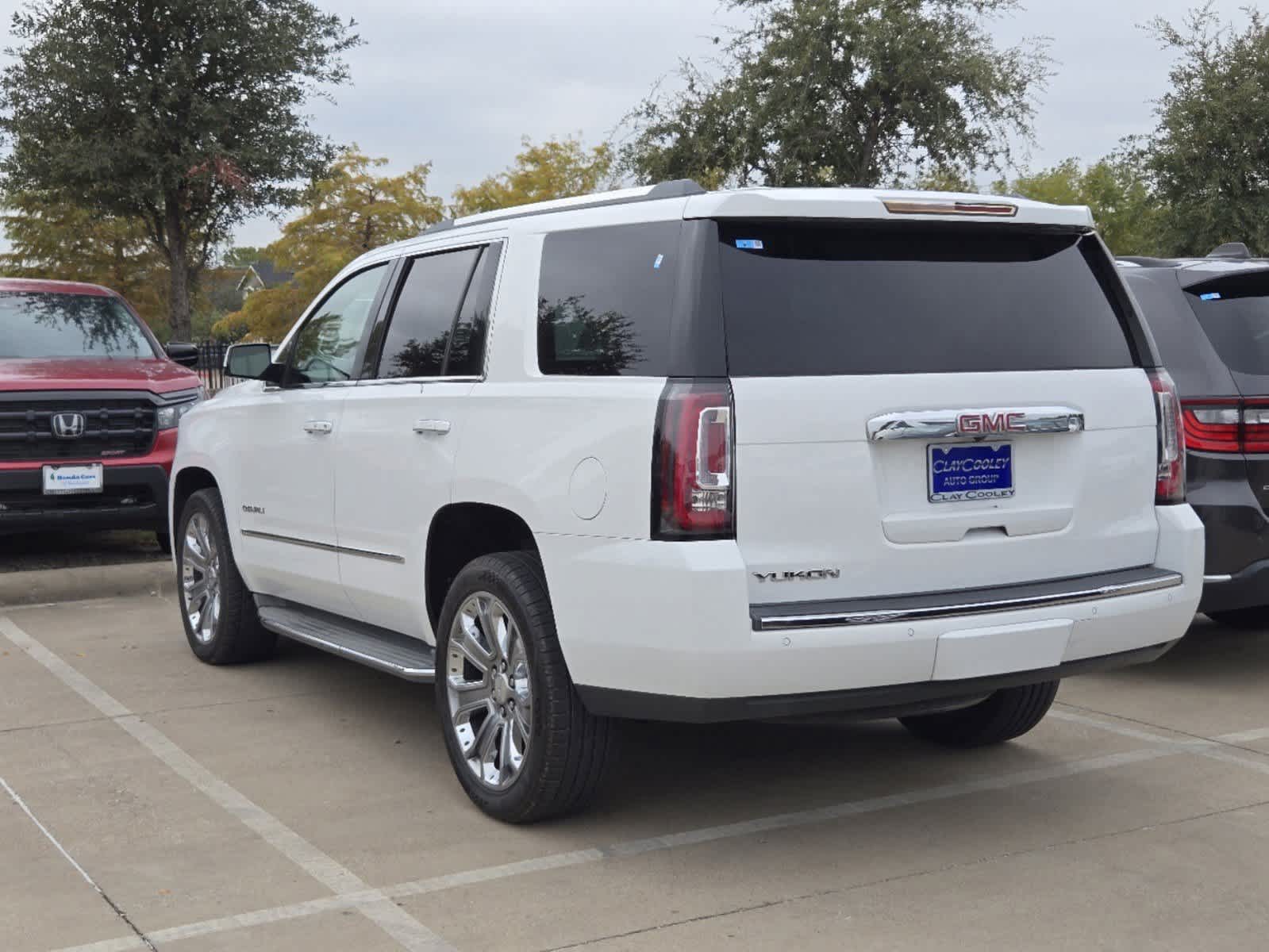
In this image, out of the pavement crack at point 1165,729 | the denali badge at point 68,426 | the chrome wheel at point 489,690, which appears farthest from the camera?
the denali badge at point 68,426

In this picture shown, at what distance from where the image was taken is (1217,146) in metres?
31.4

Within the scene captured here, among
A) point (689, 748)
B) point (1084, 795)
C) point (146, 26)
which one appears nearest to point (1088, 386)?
point (1084, 795)

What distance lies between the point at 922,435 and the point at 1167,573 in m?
1.07

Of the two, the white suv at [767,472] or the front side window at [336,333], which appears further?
the front side window at [336,333]

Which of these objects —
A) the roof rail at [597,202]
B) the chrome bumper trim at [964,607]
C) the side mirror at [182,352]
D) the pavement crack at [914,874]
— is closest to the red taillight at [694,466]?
the chrome bumper trim at [964,607]

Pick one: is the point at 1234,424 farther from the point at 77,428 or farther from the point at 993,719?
the point at 77,428

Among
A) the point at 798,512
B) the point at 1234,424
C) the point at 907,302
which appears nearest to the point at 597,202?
the point at 907,302

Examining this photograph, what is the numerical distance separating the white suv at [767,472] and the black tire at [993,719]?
2.83 ft

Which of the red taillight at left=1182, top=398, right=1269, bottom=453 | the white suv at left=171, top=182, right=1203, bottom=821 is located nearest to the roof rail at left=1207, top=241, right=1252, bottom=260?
the red taillight at left=1182, top=398, right=1269, bottom=453

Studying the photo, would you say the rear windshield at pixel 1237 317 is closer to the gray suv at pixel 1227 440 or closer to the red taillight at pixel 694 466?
the gray suv at pixel 1227 440

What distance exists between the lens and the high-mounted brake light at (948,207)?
442 cm

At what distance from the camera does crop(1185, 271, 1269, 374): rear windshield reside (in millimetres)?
6648

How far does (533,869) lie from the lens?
442 centimetres

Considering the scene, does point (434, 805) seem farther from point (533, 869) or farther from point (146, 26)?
point (146, 26)
